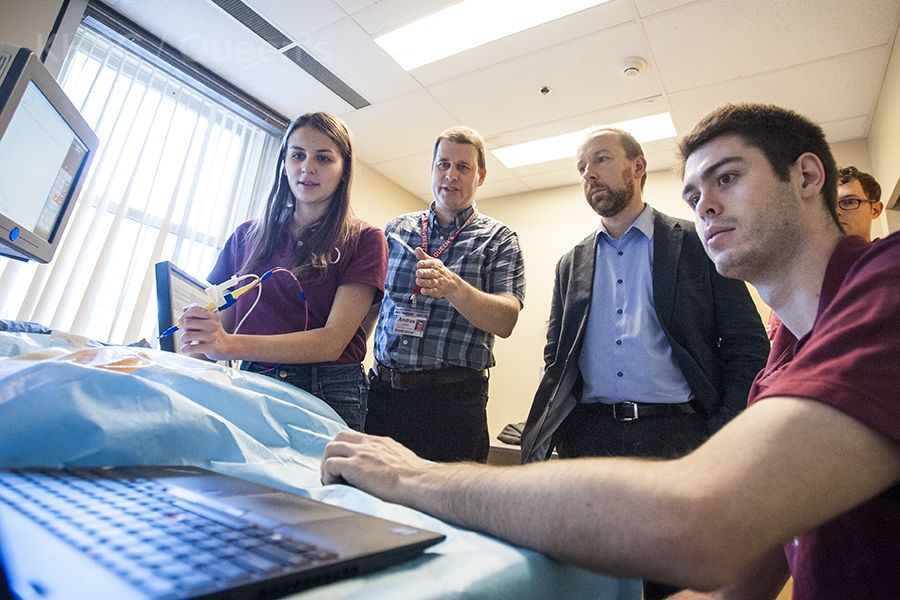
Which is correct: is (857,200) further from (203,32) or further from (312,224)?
(203,32)

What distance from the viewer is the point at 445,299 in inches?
64.1

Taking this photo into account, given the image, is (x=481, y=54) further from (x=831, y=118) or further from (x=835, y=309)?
(x=835, y=309)

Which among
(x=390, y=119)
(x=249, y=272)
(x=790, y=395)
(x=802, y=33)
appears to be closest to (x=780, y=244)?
(x=790, y=395)

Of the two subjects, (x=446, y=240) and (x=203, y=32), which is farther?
(x=203, y=32)

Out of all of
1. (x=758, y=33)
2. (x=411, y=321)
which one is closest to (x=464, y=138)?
(x=411, y=321)

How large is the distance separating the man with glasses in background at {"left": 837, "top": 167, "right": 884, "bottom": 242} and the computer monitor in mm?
2561

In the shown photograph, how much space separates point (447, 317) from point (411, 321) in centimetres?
12

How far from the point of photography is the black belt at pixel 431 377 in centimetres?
154

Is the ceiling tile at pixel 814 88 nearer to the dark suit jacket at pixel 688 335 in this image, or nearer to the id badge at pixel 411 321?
the dark suit jacket at pixel 688 335

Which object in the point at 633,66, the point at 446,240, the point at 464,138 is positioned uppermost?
the point at 633,66

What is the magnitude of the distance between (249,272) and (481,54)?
196 cm

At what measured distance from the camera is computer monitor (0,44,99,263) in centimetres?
97

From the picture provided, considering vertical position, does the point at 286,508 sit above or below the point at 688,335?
below

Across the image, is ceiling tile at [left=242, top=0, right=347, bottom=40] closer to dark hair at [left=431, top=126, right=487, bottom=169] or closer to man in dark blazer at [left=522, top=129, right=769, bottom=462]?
dark hair at [left=431, top=126, right=487, bottom=169]
